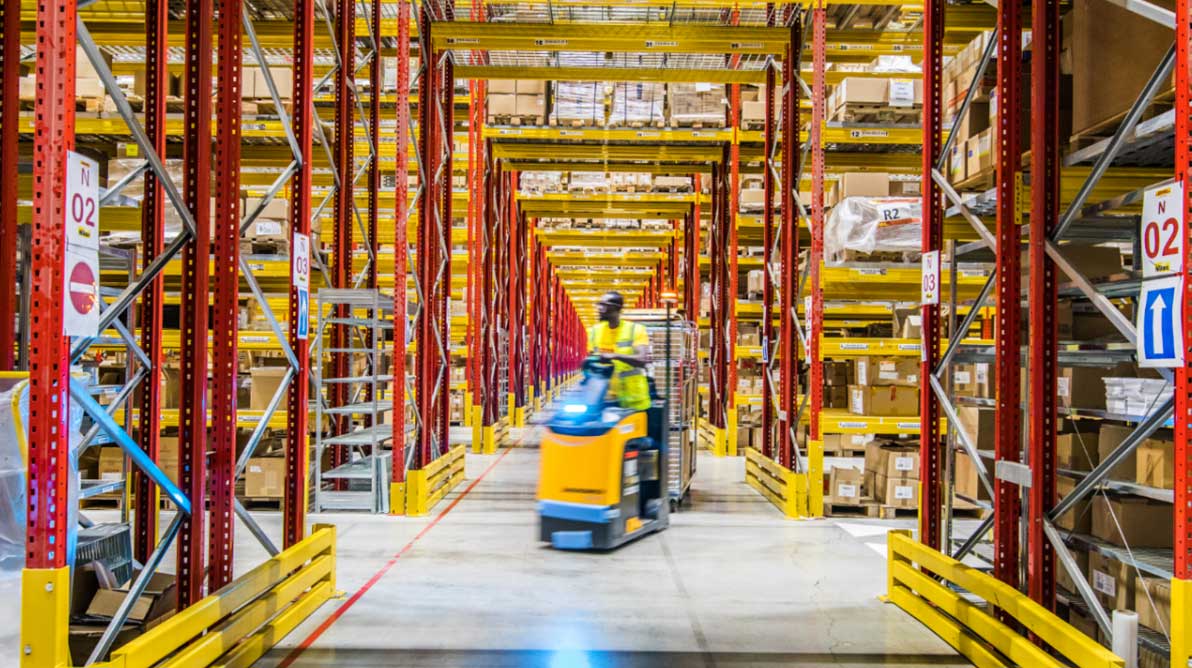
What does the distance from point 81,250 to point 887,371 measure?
9125 mm

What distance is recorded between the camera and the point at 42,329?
3.46 meters

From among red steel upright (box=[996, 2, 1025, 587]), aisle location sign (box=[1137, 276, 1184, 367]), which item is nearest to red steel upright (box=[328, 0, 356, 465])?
red steel upright (box=[996, 2, 1025, 587])

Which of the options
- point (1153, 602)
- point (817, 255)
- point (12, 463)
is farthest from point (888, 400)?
point (12, 463)

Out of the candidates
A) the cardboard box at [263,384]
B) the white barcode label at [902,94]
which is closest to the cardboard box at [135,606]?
the cardboard box at [263,384]

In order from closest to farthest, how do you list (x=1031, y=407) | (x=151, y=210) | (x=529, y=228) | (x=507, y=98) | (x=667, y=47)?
(x=1031, y=407), (x=151, y=210), (x=667, y=47), (x=507, y=98), (x=529, y=228)

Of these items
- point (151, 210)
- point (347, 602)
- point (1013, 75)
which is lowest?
point (347, 602)

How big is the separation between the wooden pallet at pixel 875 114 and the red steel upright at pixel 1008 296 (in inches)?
231

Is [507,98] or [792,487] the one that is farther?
[507,98]

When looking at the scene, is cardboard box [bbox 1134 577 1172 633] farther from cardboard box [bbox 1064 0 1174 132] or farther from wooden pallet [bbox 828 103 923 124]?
wooden pallet [bbox 828 103 923 124]

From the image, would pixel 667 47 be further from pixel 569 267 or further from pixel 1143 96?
pixel 569 267

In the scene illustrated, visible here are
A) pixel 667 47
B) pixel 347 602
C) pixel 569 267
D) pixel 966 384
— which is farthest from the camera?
pixel 569 267

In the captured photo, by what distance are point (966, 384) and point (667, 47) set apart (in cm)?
553

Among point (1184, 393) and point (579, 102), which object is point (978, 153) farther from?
point (579, 102)

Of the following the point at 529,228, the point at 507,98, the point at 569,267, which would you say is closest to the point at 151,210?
the point at 507,98
